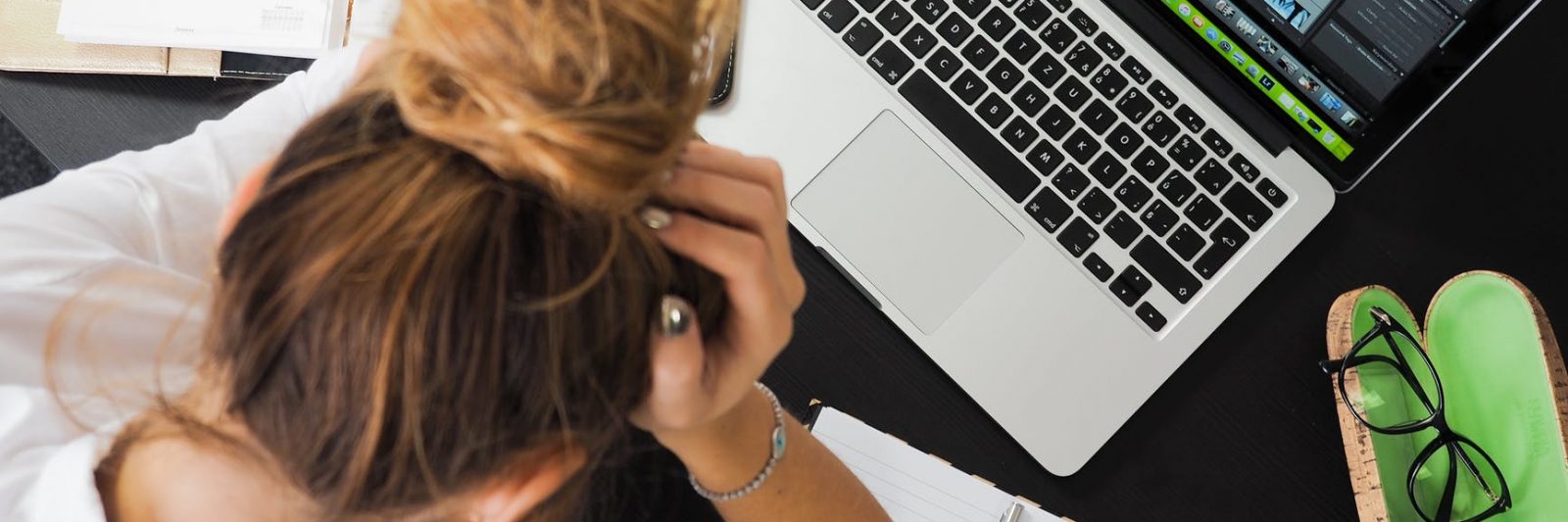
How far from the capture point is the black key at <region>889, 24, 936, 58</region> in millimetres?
695

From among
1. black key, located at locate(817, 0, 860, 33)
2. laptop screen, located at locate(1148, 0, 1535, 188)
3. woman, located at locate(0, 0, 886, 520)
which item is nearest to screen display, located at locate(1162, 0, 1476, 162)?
laptop screen, located at locate(1148, 0, 1535, 188)

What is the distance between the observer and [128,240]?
1.83 feet

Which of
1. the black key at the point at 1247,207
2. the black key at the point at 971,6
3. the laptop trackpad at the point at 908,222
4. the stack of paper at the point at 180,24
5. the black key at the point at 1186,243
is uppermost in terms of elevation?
the black key at the point at 1247,207

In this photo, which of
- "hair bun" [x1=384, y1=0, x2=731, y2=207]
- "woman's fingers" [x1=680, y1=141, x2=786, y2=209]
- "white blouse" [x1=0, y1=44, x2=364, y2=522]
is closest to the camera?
"hair bun" [x1=384, y1=0, x2=731, y2=207]

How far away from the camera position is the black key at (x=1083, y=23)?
0.69m

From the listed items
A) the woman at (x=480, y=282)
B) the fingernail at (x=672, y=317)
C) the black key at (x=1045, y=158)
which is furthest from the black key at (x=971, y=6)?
the fingernail at (x=672, y=317)

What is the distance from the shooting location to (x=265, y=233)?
1.15 ft

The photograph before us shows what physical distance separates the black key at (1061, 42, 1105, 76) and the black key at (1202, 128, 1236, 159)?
88 millimetres

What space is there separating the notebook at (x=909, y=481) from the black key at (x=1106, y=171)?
8.6 inches

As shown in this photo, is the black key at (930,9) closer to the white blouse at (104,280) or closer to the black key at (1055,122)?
the black key at (1055,122)

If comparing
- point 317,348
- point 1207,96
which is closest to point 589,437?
point 317,348

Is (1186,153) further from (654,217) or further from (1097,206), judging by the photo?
(654,217)

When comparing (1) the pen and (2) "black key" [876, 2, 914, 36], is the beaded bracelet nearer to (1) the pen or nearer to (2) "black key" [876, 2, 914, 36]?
(1) the pen

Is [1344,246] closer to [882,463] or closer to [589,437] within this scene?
[882,463]
